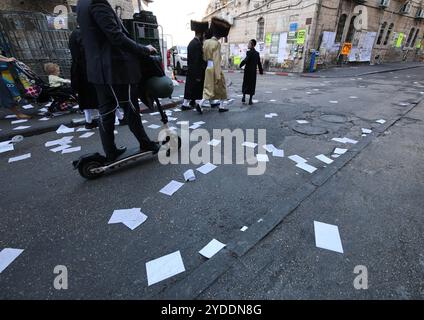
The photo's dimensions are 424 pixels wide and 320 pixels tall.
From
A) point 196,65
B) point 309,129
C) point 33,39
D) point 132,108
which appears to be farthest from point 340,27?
point 132,108

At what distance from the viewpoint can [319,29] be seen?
52.4ft

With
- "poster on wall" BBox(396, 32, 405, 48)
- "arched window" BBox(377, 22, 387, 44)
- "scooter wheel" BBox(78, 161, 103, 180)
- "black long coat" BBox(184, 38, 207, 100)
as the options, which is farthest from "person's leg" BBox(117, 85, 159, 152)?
"poster on wall" BBox(396, 32, 405, 48)

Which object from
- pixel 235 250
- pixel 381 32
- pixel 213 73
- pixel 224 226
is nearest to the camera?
pixel 235 250

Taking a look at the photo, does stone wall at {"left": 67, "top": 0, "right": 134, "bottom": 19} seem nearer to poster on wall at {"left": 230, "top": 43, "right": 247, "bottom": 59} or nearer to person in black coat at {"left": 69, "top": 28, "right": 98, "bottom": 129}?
person in black coat at {"left": 69, "top": 28, "right": 98, "bottom": 129}

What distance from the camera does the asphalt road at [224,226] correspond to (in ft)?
5.32

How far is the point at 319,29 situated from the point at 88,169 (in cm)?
1856

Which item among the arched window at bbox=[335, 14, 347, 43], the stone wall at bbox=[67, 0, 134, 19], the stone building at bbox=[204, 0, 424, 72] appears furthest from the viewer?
the arched window at bbox=[335, 14, 347, 43]

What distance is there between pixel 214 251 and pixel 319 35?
62.0ft

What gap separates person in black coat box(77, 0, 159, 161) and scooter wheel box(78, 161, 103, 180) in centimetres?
18

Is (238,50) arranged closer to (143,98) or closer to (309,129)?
(309,129)

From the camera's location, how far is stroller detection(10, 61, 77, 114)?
549cm

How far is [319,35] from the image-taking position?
636 inches

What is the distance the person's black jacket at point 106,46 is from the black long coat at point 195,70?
3.32 metres
